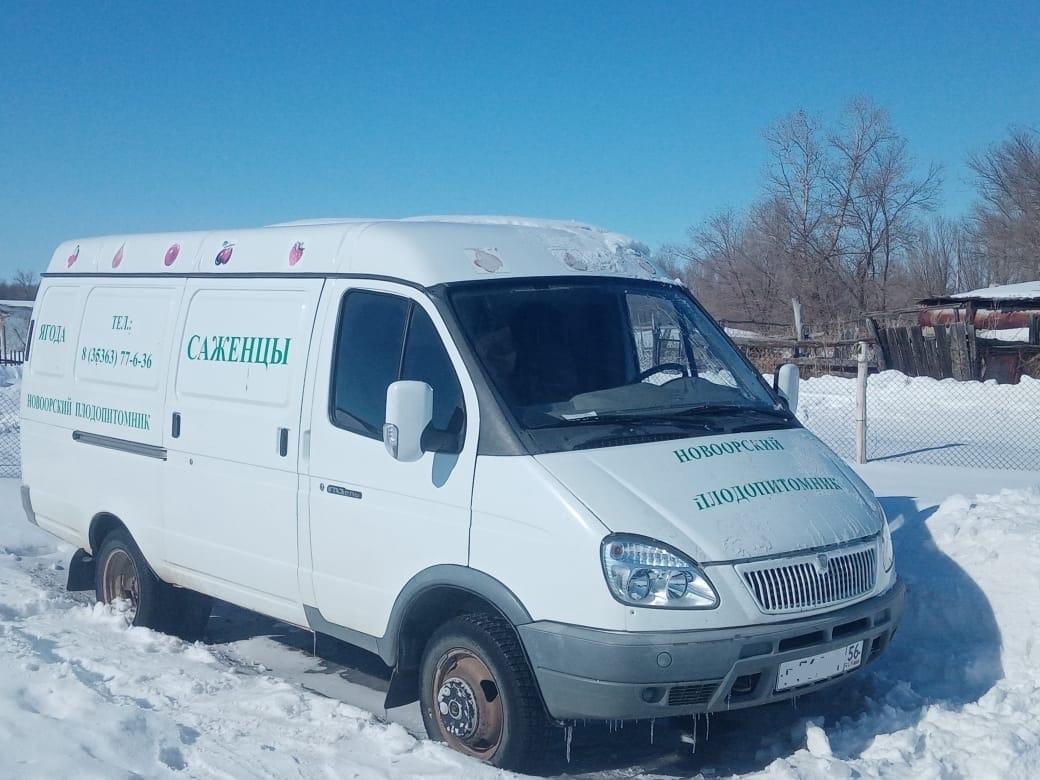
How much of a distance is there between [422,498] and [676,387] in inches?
55.0

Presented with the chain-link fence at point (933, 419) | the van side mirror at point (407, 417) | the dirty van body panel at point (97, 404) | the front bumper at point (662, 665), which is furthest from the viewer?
the chain-link fence at point (933, 419)

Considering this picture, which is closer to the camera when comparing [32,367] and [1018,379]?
[32,367]

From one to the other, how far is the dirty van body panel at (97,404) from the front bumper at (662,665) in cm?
313

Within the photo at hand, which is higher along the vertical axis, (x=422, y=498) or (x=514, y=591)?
(x=422, y=498)

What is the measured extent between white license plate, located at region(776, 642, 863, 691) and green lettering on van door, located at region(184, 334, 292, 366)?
288 centimetres

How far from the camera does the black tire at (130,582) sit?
22.4 feet

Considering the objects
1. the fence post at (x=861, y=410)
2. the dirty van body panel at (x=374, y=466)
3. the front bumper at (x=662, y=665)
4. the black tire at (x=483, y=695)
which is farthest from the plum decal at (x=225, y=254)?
the fence post at (x=861, y=410)

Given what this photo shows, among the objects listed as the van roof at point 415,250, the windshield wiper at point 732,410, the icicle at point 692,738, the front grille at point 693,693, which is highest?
the van roof at point 415,250

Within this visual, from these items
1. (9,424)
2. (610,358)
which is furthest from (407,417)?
(9,424)

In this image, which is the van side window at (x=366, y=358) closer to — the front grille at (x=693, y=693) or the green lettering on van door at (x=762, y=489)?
the green lettering on van door at (x=762, y=489)

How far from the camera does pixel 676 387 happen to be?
538 cm

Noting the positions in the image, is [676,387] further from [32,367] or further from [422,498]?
[32,367]

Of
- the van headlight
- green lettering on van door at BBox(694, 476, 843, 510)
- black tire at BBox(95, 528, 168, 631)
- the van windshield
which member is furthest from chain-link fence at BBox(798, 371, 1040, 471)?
the van headlight

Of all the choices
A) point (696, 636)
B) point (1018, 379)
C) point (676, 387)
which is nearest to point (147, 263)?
point (676, 387)
